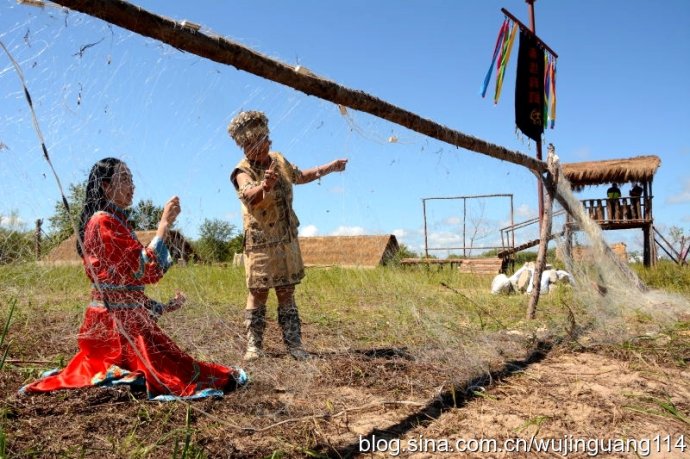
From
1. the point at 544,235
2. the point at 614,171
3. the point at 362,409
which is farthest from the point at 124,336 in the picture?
the point at 614,171

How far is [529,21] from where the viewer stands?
8.88 meters

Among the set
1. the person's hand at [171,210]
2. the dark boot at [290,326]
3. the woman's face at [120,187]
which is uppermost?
the woman's face at [120,187]

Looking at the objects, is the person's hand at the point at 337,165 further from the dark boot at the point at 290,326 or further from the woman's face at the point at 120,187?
the woman's face at the point at 120,187

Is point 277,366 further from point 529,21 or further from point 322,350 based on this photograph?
point 529,21

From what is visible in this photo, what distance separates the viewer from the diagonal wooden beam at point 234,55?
183 centimetres

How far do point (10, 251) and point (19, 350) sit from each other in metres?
0.84

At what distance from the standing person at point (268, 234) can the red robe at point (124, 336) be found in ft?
2.30

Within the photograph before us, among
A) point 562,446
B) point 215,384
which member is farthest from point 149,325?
point 562,446

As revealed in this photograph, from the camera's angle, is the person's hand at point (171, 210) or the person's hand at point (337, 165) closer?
the person's hand at point (171, 210)

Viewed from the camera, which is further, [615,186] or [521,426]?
[615,186]

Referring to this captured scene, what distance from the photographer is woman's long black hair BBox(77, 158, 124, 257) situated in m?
2.49

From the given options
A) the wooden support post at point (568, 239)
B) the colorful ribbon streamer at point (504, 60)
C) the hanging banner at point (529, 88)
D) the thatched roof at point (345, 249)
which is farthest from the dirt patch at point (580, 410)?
the thatched roof at point (345, 249)

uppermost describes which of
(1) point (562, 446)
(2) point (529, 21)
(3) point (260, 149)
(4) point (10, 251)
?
(2) point (529, 21)

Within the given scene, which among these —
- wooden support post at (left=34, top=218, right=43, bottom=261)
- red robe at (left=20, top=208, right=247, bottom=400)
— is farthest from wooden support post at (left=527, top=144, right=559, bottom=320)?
wooden support post at (left=34, top=218, right=43, bottom=261)
